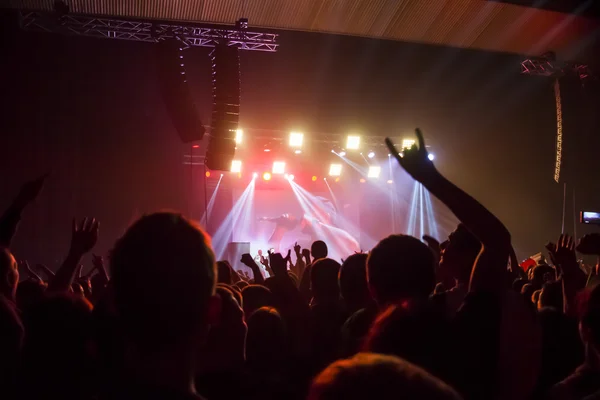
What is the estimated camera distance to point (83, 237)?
2482mm

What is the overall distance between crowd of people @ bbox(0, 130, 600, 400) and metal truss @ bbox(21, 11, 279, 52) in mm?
6974

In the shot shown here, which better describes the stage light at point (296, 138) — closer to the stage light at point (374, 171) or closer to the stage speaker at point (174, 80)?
the stage speaker at point (174, 80)

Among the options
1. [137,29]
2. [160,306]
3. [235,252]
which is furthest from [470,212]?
[235,252]

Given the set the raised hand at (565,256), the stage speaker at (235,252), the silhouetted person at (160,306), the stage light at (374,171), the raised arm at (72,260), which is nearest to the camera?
the silhouetted person at (160,306)

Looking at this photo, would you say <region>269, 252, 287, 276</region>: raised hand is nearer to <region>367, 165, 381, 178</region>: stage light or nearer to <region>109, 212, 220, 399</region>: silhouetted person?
<region>109, 212, 220, 399</region>: silhouetted person

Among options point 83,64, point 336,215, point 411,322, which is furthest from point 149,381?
Answer: point 336,215

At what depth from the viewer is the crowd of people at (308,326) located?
117 cm

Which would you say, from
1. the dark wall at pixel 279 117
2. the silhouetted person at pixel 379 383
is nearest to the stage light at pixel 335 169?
the dark wall at pixel 279 117

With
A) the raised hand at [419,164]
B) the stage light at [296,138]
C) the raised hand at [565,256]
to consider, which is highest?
the stage light at [296,138]

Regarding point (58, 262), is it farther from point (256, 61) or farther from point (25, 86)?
point (256, 61)

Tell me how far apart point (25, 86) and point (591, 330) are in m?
12.2

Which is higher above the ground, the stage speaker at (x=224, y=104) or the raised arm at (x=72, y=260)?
the stage speaker at (x=224, y=104)

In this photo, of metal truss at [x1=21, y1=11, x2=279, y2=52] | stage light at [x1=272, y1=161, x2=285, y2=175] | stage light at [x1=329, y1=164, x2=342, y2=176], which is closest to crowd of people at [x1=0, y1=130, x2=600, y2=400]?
metal truss at [x1=21, y1=11, x2=279, y2=52]

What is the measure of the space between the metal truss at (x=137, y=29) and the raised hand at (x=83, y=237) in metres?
7.50
